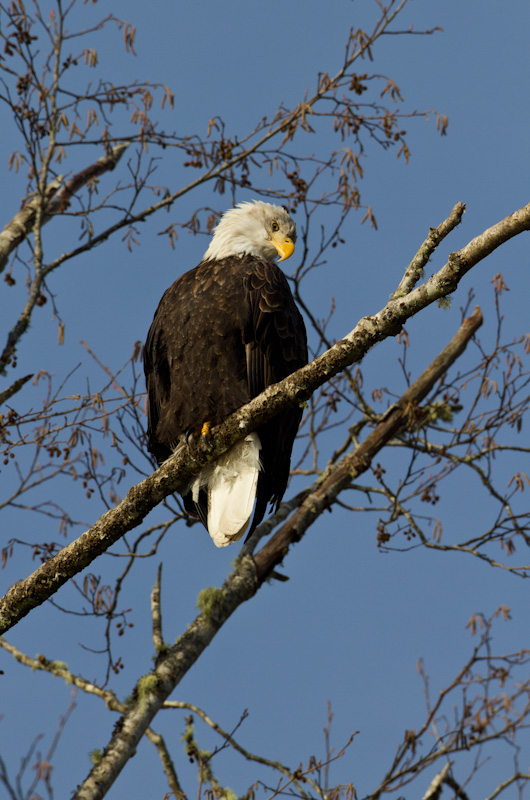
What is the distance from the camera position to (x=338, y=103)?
22.2ft

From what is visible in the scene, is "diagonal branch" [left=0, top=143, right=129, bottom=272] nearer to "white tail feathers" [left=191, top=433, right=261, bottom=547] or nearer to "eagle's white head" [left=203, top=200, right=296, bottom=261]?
"eagle's white head" [left=203, top=200, right=296, bottom=261]

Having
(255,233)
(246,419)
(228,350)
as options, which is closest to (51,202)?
(255,233)

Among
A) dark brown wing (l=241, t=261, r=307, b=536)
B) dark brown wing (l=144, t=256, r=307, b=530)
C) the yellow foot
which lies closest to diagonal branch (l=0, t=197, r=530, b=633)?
the yellow foot

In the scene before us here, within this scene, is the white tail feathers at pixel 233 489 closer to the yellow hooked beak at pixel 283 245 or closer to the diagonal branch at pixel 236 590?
the yellow hooked beak at pixel 283 245

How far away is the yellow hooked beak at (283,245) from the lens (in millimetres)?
5184

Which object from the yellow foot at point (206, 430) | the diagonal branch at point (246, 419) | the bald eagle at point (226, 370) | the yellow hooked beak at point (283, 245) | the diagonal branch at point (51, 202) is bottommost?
the diagonal branch at point (246, 419)

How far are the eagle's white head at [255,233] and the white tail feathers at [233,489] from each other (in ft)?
4.29

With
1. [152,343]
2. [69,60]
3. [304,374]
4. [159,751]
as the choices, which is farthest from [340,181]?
[159,751]

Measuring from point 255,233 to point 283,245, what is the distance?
0.70ft

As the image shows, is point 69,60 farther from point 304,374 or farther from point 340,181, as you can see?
point 304,374

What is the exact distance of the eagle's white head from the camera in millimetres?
5147

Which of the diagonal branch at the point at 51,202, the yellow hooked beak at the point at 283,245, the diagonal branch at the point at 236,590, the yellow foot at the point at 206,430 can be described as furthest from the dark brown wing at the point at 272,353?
the diagonal branch at the point at 51,202

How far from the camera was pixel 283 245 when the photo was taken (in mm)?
5223

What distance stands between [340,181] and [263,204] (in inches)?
56.4
